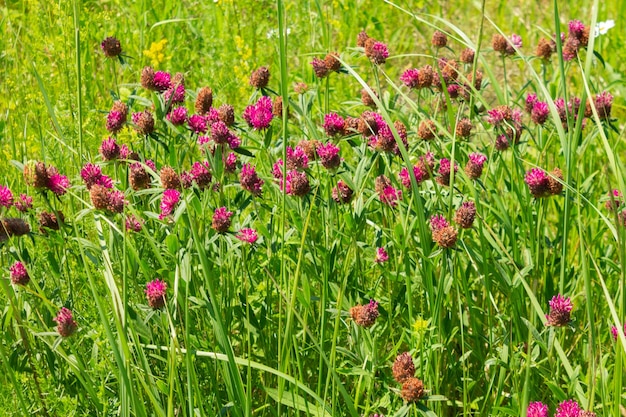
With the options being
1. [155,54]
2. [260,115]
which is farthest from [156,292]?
[155,54]

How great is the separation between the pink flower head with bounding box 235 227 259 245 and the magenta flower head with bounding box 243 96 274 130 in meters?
0.29

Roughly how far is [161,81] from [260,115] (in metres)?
0.30

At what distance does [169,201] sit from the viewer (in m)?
1.88

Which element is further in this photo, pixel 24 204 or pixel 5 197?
pixel 24 204

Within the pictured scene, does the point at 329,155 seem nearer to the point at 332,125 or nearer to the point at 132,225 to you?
the point at 332,125

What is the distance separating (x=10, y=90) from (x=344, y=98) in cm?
126

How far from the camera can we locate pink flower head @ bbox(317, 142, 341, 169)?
6.42ft

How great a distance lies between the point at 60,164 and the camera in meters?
2.40

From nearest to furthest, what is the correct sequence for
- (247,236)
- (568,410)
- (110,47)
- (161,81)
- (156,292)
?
(568,410) < (156,292) < (247,236) < (161,81) < (110,47)

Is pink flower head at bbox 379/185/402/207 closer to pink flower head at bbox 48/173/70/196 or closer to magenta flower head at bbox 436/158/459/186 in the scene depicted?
magenta flower head at bbox 436/158/459/186

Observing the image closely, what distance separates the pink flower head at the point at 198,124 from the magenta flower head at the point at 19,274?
51 cm

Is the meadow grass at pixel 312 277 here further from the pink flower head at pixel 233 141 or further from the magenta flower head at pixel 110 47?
the magenta flower head at pixel 110 47

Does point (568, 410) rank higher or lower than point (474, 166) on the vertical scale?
lower

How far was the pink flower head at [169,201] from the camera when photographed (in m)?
1.87
